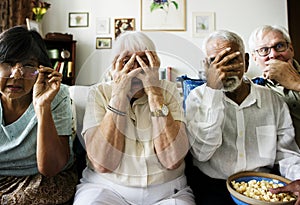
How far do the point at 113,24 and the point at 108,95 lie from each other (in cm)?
250

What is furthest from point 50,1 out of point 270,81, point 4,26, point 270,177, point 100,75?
point 270,177

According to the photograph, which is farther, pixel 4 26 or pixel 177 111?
pixel 4 26

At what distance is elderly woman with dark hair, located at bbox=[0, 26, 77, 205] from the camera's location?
93cm

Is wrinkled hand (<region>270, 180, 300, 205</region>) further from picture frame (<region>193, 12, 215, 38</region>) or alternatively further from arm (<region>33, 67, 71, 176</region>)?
picture frame (<region>193, 12, 215, 38</region>)

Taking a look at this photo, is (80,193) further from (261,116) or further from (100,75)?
(261,116)

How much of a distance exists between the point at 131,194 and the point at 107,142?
8.0 inches

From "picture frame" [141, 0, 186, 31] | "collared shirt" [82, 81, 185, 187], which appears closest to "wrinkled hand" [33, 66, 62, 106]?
"collared shirt" [82, 81, 185, 187]

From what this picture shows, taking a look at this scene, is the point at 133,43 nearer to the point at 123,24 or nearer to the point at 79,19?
the point at 123,24

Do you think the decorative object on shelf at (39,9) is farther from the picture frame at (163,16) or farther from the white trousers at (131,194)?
the white trousers at (131,194)

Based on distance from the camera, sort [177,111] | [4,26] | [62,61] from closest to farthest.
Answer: [177,111] → [4,26] → [62,61]

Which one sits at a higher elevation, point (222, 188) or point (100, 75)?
point (100, 75)

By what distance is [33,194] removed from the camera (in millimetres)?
926

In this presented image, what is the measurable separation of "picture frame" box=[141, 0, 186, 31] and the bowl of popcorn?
2.59m

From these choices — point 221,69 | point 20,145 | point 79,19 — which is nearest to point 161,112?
point 221,69
